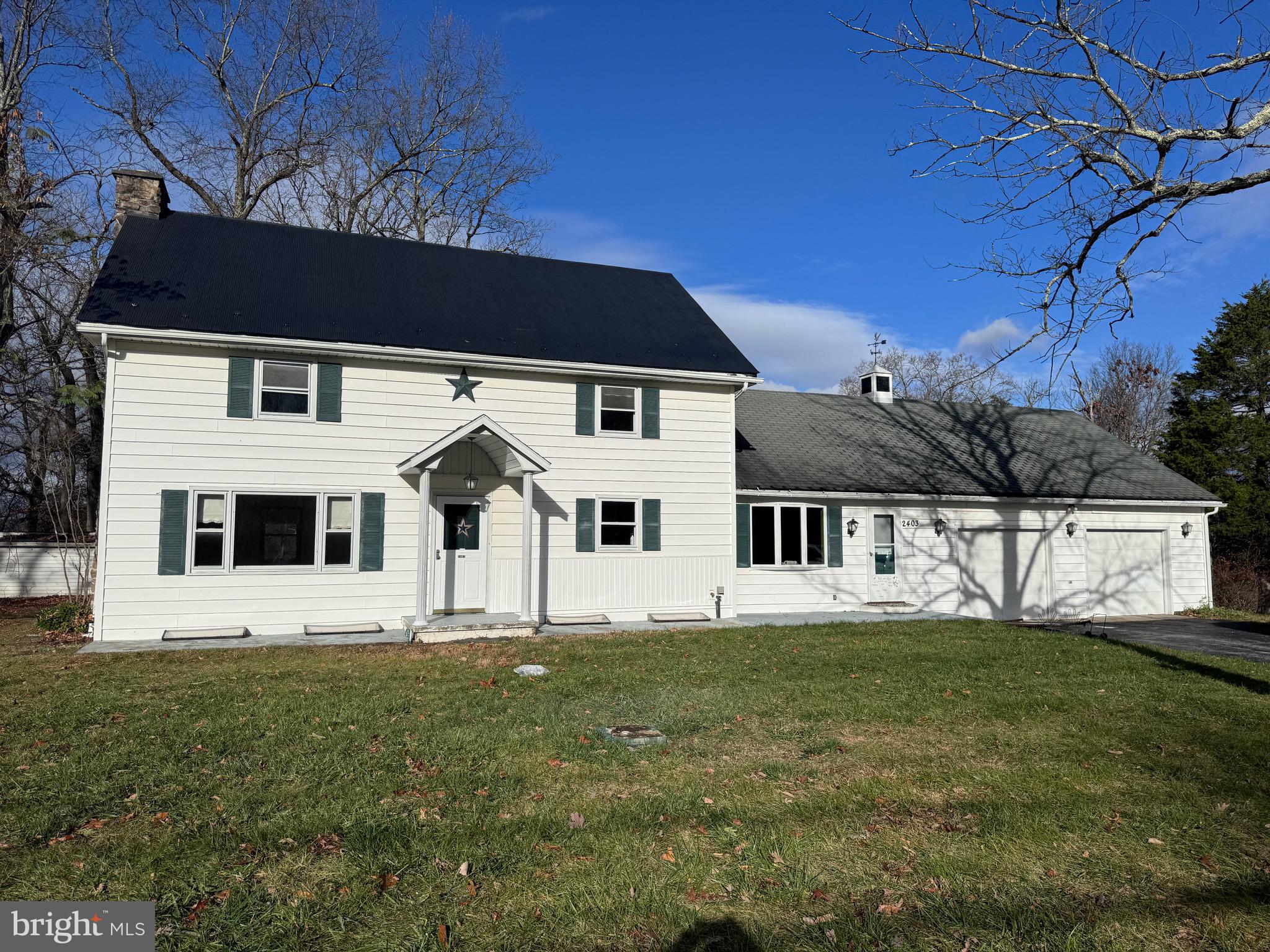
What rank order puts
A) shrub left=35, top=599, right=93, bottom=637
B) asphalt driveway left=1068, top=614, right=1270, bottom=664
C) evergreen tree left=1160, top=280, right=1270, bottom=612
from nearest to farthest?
asphalt driveway left=1068, top=614, right=1270, bottom=664 < shrub left=35, top=599, right=93, bottom=637 < evergreen tree left=1160, top=280, right=1270, bottom=612

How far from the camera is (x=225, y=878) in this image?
13.4 ft

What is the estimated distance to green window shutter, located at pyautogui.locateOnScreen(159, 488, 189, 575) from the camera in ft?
42.0

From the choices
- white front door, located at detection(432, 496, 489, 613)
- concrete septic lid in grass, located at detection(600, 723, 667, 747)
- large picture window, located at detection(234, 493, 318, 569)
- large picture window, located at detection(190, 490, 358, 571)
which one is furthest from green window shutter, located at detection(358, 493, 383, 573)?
concrete septic lid in grass, located at detection(600, 723, 667, 747)

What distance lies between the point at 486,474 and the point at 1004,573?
12.7 m

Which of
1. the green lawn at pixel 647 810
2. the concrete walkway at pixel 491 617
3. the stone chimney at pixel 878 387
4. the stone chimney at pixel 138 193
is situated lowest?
the green lawn at pixel 647 810

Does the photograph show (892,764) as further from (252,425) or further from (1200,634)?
(1200,634)

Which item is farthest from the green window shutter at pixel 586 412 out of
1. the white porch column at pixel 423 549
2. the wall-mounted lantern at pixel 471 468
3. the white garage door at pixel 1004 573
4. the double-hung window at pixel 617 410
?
the white garage door at pixel 1004 573

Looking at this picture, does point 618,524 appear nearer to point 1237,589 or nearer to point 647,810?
point 647,810

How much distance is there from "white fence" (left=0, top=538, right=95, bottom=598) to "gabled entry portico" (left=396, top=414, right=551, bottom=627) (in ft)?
39.3

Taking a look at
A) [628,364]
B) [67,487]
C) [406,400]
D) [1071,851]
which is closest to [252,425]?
[406,400]

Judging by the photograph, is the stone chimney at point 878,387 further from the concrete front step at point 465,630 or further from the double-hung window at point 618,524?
the concrete front step at point 465,630

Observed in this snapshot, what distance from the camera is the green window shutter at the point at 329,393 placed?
13.8 metres

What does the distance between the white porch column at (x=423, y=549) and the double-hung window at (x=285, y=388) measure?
7.81 ft

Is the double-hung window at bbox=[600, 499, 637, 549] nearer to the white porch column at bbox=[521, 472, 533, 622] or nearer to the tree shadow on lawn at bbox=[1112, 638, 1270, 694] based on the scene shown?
the white porch column at bbox=[521, 472, 533, 622]
